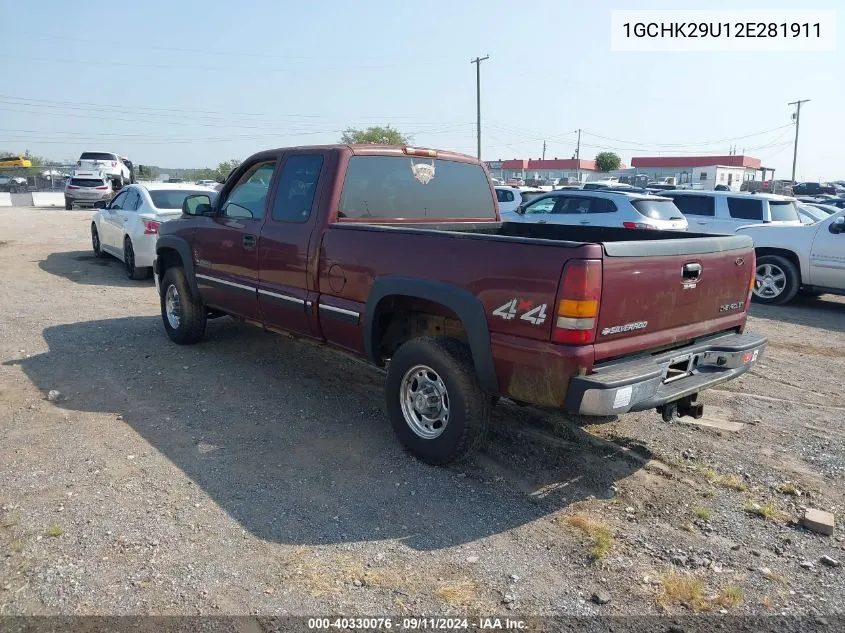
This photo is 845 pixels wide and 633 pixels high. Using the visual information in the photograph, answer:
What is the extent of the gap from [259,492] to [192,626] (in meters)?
1.14

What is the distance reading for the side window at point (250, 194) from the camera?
18.1 ft

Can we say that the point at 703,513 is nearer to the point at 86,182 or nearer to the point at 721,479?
the point at 721,479

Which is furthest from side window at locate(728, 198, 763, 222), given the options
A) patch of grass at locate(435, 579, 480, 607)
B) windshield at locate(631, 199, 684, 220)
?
patch of grass at locate(435, 579, 480, 607)

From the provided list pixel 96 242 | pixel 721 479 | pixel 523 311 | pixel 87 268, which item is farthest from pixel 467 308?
pixel 96 242

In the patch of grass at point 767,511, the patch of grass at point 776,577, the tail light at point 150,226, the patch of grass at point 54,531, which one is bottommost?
the patch of grass at point 776,577

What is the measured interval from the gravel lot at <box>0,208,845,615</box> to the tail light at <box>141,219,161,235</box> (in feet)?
14.5

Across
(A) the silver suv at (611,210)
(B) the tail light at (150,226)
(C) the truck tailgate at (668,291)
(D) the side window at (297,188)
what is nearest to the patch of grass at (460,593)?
(C) the truck tailgate at (668,291)

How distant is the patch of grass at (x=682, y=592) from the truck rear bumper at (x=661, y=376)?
0.82 metres

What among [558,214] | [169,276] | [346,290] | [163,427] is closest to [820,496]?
[346,290]

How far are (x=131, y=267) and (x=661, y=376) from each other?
9.48m

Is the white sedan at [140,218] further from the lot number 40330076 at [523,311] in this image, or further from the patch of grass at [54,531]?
the lot number 40330076 at [523,311]

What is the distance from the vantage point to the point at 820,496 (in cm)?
391

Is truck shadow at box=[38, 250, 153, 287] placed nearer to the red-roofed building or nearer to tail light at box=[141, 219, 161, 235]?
tail light at box=[141, 219, 161, 235]

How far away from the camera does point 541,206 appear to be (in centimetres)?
1293
